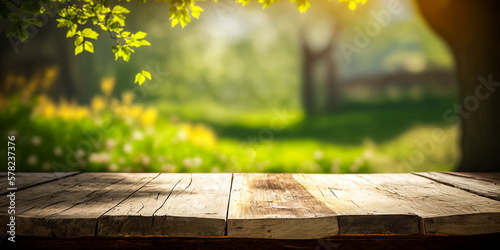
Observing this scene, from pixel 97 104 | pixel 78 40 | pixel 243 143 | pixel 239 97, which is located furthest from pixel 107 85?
pixel 78 40

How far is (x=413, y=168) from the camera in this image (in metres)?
4.68

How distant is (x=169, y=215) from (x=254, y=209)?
1.07 feet

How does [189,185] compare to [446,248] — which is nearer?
[446,248]

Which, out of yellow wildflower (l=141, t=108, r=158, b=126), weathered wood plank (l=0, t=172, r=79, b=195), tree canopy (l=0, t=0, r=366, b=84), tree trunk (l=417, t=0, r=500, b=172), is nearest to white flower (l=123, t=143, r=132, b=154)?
yellow wildflower (l=141, t=108, r=158, b=126)

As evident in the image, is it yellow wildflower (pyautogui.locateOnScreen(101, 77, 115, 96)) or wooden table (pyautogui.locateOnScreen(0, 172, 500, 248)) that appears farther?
yellow wildflower (pyautogui.locateOnScreen(101, 77, 115, 96))

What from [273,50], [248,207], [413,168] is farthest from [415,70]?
[248,207]

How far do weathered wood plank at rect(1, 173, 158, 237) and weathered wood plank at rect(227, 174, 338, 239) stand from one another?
1.63ft

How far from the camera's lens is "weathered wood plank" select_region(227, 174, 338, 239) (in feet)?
4.50

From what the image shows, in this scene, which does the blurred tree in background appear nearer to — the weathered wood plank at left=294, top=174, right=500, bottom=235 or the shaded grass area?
the shaded grass area

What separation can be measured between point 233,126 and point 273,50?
1076 millimetres

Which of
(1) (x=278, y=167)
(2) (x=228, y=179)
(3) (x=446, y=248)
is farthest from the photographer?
(1) (x=278, y=167)

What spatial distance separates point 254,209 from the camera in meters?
1.53

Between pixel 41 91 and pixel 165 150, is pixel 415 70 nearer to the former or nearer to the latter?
pixel 165 150

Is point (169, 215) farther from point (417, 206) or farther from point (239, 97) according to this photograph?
point (239, 97)
